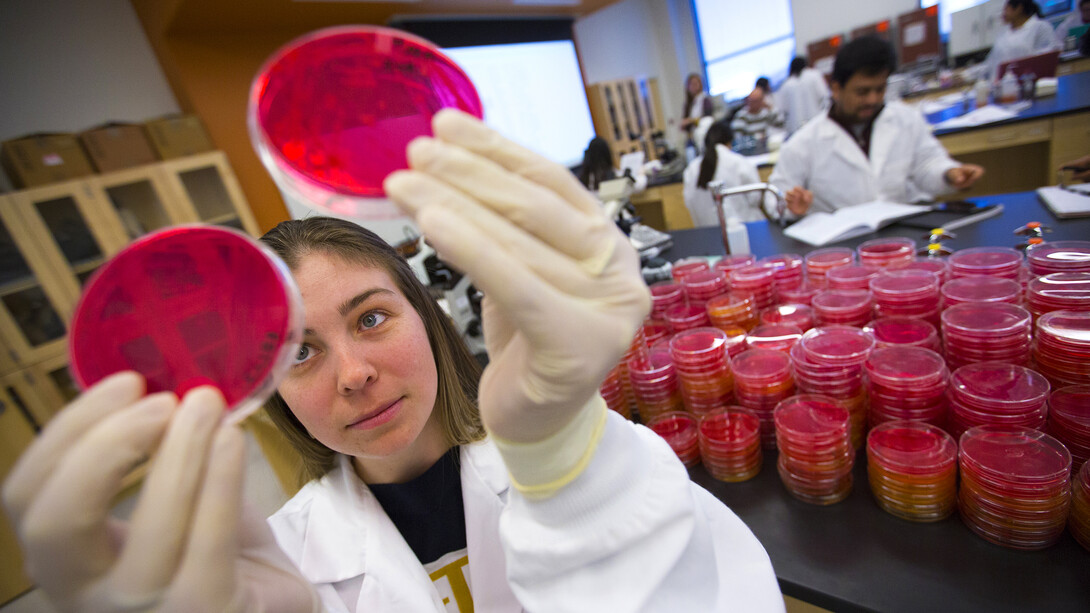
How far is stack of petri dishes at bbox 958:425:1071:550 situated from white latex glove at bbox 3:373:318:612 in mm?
1116

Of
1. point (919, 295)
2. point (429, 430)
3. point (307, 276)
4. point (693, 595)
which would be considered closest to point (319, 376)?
point (307, 276)

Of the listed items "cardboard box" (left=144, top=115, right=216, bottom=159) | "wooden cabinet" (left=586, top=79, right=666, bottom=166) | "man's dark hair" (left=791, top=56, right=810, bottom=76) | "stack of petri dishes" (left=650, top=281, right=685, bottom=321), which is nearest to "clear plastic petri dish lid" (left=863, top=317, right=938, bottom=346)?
"stack of petri dishes" (left=650, top=281, right=685, bottom=321)

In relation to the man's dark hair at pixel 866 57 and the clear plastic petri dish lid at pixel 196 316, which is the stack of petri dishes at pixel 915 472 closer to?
the clear plastic petri dish lid at pixel 196 316

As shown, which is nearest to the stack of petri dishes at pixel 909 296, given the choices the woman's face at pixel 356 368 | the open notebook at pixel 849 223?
the open notebook at pixel 849 223

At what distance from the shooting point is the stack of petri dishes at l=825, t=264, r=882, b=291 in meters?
1.41

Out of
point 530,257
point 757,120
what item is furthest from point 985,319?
point 757,120

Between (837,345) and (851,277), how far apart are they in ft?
1.49

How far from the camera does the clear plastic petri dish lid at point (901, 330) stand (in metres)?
1.13

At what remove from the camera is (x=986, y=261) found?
1358 mm

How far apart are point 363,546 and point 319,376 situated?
465 millimetres

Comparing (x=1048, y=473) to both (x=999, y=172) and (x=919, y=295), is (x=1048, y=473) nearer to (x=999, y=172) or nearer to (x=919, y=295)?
(x=919, y=295)

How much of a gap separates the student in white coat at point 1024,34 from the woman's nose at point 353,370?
7.41 m

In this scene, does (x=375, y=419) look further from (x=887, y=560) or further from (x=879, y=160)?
A: (x=879, y=160)

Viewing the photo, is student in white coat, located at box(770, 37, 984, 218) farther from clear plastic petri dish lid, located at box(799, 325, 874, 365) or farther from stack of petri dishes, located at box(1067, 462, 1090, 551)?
stack of petri dishes, located at box(1067, 462, 1090, 551)
